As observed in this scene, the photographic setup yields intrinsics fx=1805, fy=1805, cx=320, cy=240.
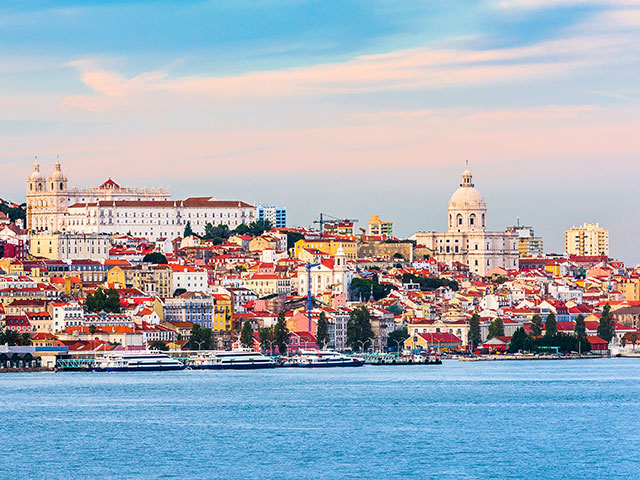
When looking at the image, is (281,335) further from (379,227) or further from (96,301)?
(379,227)

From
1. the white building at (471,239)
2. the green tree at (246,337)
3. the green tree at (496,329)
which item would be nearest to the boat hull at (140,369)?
the green tree at (246,337)

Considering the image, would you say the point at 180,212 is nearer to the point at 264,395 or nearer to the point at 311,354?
the point at 311,354

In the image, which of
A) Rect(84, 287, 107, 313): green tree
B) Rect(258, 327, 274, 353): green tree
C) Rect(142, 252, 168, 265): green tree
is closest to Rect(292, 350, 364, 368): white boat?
Rect(258, 327, 274, 353): green tree

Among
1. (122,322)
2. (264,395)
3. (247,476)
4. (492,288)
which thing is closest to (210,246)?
(492,288)

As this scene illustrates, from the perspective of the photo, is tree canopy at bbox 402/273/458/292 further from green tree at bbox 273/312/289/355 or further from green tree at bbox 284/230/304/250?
green tree at bbox 273/312/289/355

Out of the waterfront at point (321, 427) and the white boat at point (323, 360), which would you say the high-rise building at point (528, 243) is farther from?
→ the waterfront at point (321, 427)
